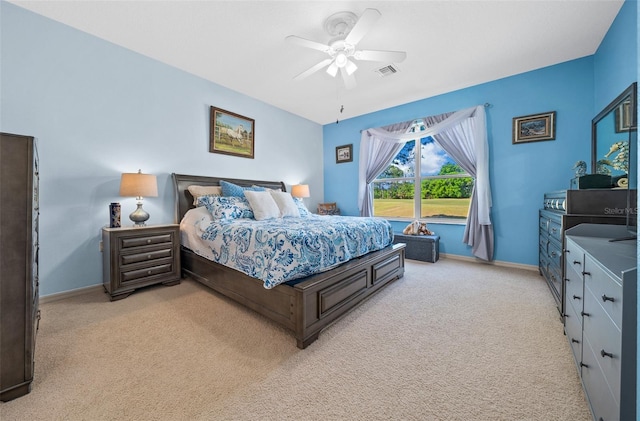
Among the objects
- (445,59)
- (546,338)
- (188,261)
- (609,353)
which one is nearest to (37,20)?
(188,261)

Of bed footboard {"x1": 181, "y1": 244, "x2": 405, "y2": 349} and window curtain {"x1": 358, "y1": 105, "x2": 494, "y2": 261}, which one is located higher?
window curtain {"x1": 358, "y1": 105, "x2": 494, "y2": 261}

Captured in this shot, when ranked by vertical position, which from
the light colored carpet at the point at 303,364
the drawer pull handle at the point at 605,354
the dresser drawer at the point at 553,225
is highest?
the dresser drawer at the point at 553,225

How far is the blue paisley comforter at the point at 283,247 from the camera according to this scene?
1858 millimetres

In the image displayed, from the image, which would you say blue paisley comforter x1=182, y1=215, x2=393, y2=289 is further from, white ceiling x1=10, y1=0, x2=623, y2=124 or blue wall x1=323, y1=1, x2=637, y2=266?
blue wall x1=323, y1=1, x2=637, y2=266

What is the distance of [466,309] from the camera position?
231 centimetres

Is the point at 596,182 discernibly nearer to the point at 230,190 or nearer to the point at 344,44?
the point at 344,44

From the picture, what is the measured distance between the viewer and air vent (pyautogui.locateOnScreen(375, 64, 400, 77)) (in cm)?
324

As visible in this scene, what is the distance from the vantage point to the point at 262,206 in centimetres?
322

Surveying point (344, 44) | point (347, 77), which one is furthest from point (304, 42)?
point (347, 77)

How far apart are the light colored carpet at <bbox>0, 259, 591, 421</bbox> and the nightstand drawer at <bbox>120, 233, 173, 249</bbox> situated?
588 millimetres

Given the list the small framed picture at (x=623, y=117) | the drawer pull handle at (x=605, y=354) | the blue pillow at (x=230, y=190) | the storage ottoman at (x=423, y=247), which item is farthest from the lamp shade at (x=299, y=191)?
the drawer pull handle at (x=605, y=354)

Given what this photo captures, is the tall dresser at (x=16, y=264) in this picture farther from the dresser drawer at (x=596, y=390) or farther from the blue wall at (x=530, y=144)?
the blue wall at (x=530, y=144)

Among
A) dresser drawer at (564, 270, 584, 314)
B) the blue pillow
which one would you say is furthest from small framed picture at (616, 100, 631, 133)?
the blue pillow

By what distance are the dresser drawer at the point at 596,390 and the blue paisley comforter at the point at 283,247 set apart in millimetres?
1553
